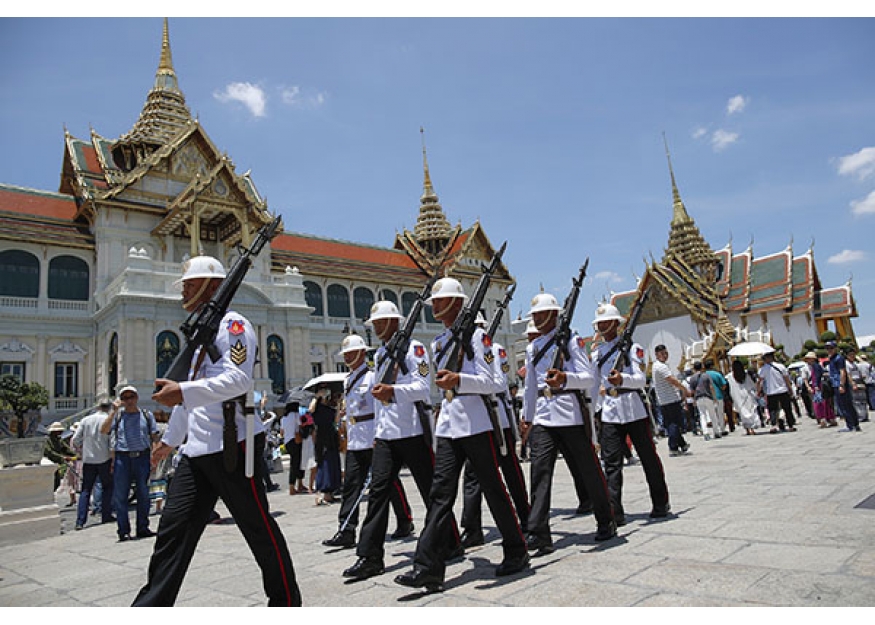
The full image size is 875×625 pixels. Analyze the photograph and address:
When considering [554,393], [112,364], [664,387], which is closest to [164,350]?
[112,364]

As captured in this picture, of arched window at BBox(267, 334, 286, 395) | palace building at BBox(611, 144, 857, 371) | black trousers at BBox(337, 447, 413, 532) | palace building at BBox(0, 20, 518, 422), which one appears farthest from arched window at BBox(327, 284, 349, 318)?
black trousers at BBox(337, 447, 413, 532)

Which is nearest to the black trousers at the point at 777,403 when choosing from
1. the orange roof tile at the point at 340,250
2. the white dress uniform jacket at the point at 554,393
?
the white dress uniform jacket at the point at 554,393

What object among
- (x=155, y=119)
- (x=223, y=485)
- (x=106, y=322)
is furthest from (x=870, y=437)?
Result: (x=155, y=119)

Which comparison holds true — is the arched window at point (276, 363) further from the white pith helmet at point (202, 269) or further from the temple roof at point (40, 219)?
the white pith helmet at point (202, 269)

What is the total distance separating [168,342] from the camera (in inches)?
882

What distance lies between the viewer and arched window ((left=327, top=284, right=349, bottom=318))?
31.9m

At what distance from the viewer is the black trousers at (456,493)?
3.28 m

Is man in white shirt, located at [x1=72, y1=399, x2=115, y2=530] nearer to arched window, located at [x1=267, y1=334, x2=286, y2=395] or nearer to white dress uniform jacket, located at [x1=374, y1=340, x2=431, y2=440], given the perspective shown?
white dress uniform jacket, located at [x1=374, y1=340, x2=431, y2=440]

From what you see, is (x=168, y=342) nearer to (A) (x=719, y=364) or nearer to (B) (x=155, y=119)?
(B) (x=155, y=119)

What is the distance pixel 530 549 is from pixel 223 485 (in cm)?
205

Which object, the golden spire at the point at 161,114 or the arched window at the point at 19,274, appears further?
the golden spire at the point at 161,114

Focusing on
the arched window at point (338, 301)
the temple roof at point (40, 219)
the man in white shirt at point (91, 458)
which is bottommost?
the man in white shirt at point (91, 458)

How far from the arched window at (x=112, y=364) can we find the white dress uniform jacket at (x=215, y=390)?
22219mm

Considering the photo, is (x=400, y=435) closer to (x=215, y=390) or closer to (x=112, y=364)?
(x=215, y=390)
